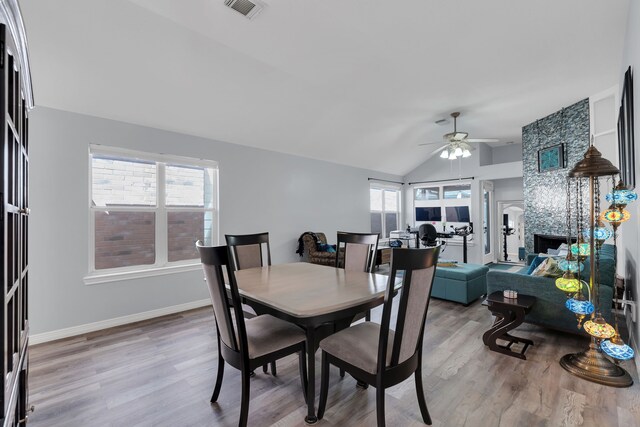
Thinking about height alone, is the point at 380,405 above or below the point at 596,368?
above

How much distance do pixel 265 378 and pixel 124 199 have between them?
9.06 ft

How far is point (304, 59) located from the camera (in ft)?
9.98

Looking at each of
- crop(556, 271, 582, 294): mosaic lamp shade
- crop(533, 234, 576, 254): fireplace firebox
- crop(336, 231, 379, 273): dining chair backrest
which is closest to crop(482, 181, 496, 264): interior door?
crop(533, 234, 576, 254): fireplace firebox

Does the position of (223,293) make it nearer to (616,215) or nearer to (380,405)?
(380,405)

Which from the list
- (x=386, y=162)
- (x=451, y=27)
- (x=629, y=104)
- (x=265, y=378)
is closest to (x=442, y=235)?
(x=386, y=162)

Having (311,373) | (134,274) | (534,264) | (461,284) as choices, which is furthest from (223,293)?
(534,264)

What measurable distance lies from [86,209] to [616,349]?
4.97m

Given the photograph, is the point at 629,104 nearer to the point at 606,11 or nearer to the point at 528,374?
the point at 606,11

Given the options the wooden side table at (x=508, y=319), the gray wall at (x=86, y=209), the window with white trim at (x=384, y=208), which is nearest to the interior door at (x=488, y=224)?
the window with white trim at (x=384, y=208)

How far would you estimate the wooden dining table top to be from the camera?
5.16 feet

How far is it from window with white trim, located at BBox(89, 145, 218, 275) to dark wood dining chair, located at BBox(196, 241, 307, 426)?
7.85 feet

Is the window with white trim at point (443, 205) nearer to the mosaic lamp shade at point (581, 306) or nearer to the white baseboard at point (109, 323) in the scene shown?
the mosaic lamp shade at point (581, 306)

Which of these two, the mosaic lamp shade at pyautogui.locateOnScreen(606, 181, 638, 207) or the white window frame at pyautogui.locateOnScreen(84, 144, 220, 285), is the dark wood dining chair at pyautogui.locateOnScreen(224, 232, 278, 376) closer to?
the white window frame at pyautogui.locateOnScreen(84, 144, 220, 285)

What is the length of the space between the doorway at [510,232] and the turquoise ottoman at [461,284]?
4082mm
